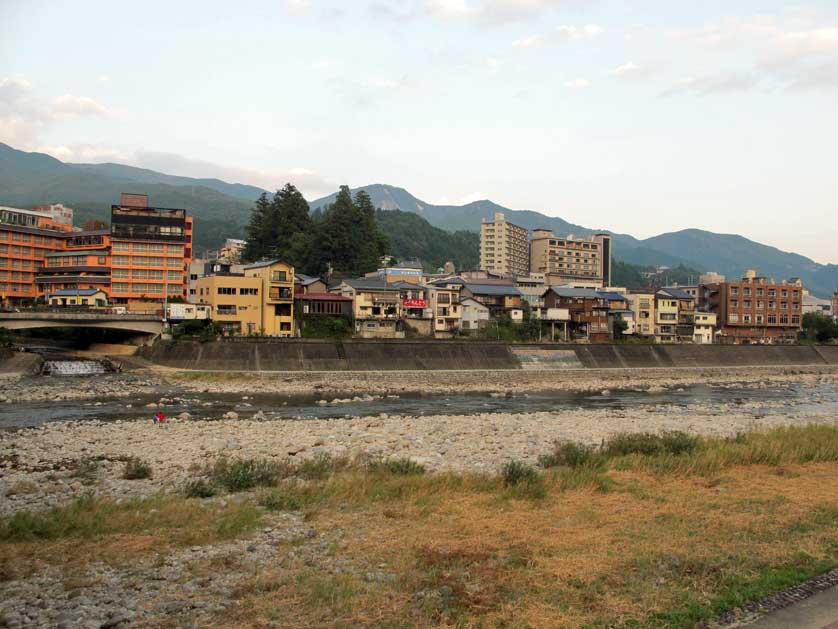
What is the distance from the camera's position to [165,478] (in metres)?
14.6

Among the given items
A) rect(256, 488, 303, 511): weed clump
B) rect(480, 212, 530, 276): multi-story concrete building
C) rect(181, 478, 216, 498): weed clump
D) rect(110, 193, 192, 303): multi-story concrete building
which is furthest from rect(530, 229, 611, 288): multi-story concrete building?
rect(256, 488, 303, 511): weed clump

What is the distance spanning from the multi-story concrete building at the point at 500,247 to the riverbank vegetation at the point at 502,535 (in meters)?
104

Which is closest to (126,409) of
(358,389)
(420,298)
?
(358,389)

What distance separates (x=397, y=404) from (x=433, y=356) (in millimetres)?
15233

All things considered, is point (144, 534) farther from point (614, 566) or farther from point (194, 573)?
point (614, 566)

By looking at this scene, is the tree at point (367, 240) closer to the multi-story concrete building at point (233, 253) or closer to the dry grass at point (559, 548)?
the multi-story concrete building at point (233, 253)

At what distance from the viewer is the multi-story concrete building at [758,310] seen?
7712 cm

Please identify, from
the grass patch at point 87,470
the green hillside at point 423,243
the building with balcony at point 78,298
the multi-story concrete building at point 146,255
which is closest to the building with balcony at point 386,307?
the multi-story concrete building at point 146,255

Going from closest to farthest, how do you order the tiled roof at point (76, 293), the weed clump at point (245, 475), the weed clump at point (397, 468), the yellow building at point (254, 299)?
1. the weed clump at point (245, 475)
2. the weed clump at point (397, 468)
3. the yellow building at point (254, 299)
4. the tiled roof at point (76, 293)

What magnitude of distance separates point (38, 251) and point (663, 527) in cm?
7213

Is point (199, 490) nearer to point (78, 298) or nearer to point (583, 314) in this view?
point (78, 298)

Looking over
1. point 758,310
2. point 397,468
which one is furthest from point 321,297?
point 758,310

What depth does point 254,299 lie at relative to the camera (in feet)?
171

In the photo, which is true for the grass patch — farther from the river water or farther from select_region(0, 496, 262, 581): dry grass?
the river water
